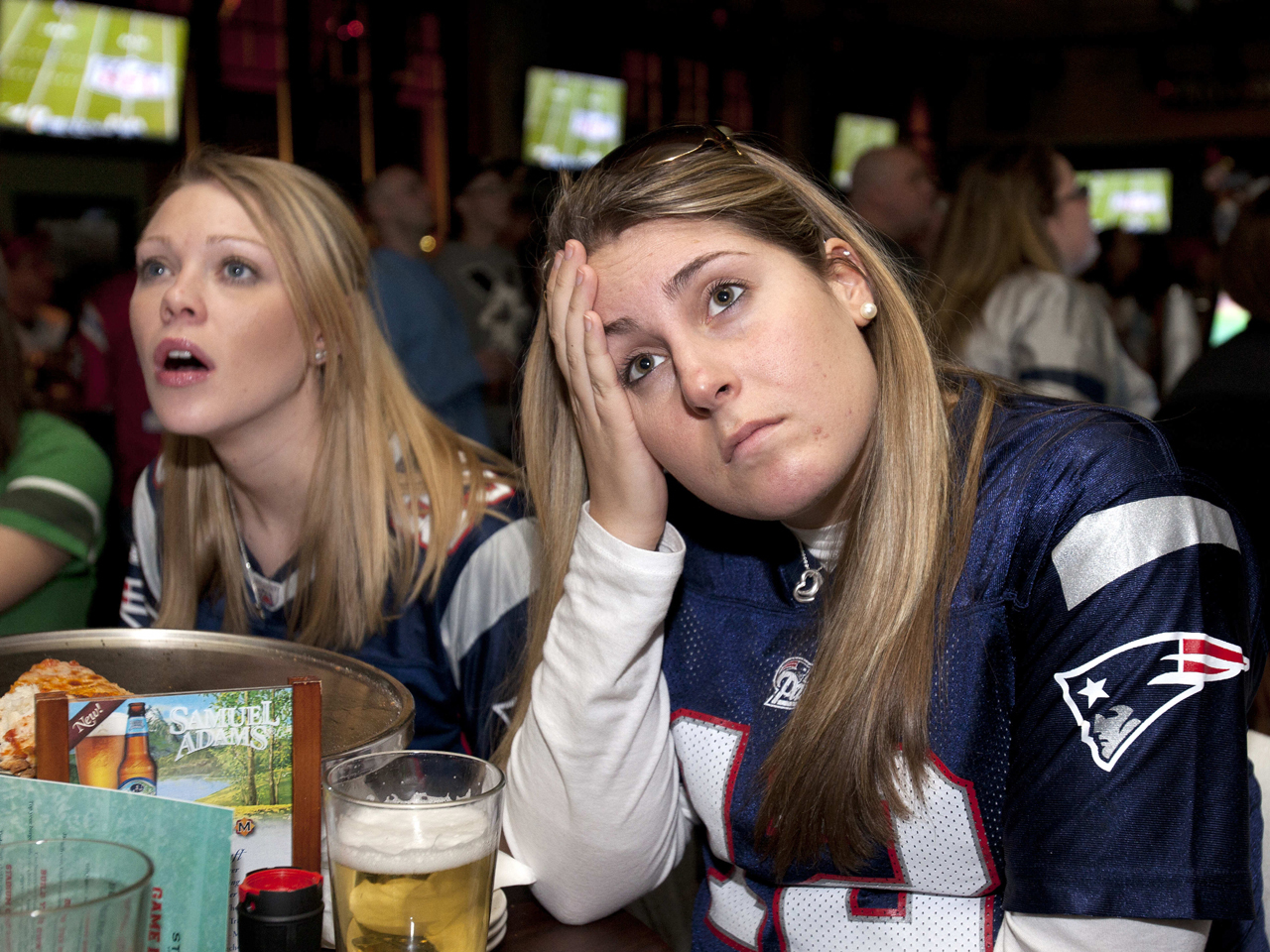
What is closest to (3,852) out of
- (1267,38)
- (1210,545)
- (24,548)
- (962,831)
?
(962,831)

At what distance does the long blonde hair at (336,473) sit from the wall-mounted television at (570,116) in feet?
19.3

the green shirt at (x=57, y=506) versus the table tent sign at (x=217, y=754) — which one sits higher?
the table tent sign at (x=217, y=754)

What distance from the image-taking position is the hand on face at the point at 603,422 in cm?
115

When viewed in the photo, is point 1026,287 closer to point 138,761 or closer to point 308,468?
point 308,468

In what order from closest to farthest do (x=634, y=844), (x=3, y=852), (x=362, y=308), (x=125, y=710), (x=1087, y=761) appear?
(x=3, y=852) < (x=125, y=710) < (x=1087, y=761) < (x=634, y=844) < (x=362, y=308)

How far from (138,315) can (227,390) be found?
18 centimetres

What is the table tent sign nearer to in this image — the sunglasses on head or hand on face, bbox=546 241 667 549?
hand on face, bbox=546 241 667 549

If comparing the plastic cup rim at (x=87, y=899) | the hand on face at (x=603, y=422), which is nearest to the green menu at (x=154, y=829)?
the plastic cup rim at (x=87, y=899)

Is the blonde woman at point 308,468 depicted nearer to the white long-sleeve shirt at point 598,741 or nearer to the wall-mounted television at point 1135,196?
the white long-sleeve shirt at point 598,741

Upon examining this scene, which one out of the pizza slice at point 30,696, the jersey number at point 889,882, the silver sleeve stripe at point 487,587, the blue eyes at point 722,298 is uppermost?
the blue eyes at point 722,298

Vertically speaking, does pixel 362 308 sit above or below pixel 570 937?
above

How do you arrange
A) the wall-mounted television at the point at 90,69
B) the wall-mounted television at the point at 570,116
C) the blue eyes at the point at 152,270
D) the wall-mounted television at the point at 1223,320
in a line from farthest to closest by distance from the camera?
the wall-mounted television at the point at 570,116 → the wall-mounted television at the point at 90,69 → the wall-mounted television at the point at 1223,320 → the blue eyes at the point at 152,270

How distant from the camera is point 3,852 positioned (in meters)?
0.69

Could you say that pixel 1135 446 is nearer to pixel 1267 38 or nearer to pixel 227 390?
pixel 227 390
